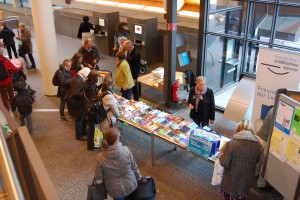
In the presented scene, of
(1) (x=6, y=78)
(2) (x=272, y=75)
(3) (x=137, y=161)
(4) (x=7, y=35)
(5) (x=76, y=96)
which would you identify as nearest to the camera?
(2) (x=272, y=75)

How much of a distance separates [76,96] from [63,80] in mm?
719

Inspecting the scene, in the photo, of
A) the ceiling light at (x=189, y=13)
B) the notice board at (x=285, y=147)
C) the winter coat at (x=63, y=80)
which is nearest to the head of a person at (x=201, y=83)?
the notice board at (x=285, y=147)

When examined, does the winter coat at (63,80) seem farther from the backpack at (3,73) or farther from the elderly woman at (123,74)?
the backpack at (3,73)

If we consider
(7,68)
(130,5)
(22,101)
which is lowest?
(22,101)

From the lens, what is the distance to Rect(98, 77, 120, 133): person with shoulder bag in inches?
208

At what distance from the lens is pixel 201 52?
7.44m

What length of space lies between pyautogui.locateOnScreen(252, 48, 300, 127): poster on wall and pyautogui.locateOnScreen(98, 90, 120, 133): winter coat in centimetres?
257

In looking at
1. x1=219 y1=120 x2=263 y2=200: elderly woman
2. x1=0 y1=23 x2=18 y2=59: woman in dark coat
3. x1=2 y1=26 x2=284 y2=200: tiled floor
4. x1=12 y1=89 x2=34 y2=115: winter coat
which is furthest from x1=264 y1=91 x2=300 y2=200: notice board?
x1=0 y1=23 x2=18 y2=59: woman in dark coat

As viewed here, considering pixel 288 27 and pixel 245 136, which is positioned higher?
pixel 288 27

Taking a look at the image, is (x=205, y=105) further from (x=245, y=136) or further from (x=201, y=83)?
(x=245, y=136)

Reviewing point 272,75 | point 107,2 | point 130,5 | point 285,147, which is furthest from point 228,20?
point 107,2

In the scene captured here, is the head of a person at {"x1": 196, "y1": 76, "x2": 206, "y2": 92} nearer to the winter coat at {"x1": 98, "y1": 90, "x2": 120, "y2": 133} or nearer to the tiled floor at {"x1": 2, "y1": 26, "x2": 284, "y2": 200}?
the tiled floor at {"x1": 2, "y1": 26, "x2": 284, "y2": 200}

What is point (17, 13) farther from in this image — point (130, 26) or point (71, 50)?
point (130, 26)

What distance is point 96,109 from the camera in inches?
214
